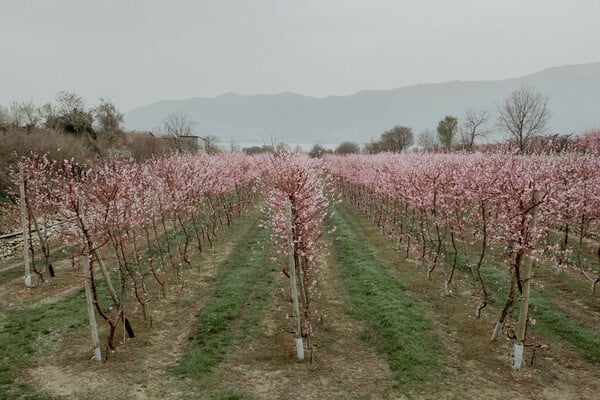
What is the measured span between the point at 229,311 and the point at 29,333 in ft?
21.1

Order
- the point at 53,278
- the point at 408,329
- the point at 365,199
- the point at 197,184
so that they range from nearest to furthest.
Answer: the point at 408,329 → the point at 53,278 → the point at 197,184 → the point at 365,199

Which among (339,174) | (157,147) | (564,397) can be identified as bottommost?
(564,397)

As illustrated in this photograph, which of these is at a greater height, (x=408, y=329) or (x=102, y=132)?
(x=102, y=132)

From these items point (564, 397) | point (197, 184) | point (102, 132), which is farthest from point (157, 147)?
point (564, 397)

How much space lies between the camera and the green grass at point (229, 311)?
11820 millimetres

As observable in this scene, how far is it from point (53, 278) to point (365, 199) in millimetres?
26584

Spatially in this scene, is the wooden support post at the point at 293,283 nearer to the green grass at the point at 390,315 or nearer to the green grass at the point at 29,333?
the green grass at the point at 390,315

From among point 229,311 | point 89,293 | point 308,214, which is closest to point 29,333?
point 89,293

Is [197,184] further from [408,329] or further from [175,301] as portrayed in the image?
[408,329]

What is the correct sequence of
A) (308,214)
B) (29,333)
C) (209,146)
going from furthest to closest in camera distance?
(209,146) < (29,333) < (308,214)

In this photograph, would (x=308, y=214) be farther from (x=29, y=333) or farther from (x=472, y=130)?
(x=472, y=130)

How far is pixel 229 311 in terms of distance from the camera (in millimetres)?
14984

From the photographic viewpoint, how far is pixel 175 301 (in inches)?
648

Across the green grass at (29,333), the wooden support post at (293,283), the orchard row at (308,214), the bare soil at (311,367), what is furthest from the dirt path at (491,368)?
the green grass at (29,333)
